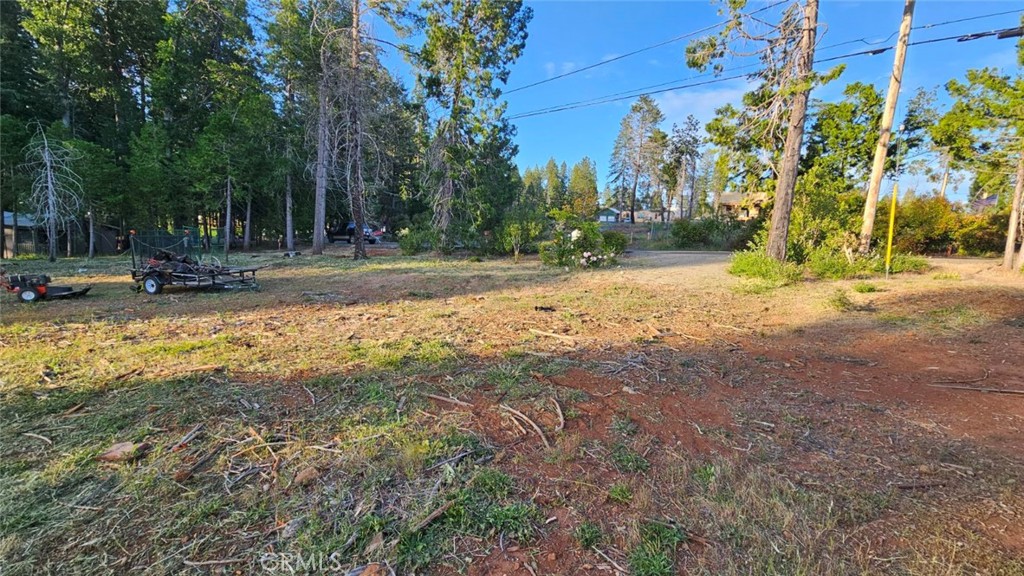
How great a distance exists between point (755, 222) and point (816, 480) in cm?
2080

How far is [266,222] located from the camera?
25.8m

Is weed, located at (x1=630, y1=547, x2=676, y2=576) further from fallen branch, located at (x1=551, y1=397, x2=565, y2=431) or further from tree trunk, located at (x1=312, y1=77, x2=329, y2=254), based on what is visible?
tree trunk, located at (x1=312, y1=77, x2=329, y2=254)

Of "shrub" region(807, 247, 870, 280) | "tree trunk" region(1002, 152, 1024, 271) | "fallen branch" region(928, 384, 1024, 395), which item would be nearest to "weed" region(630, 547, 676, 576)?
"fallen branch" region(928, 384, 1024, 395)

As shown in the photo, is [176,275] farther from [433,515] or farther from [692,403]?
[692,403]

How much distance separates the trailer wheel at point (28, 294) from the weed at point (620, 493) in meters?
9.75

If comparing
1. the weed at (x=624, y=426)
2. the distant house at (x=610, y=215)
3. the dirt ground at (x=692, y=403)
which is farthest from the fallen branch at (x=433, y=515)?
the distant house at (x=610, y=215)

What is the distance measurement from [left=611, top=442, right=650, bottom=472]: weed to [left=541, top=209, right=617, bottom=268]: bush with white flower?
10.6 m

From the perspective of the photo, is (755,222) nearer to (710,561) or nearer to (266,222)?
(710,561)

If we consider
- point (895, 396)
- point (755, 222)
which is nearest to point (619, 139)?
point (755, 222)

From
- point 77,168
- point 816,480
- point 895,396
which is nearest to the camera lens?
point 816,480

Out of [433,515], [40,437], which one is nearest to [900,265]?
[433,515]

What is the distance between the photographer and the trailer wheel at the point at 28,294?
22.2ft

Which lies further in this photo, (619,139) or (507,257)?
(619,139)

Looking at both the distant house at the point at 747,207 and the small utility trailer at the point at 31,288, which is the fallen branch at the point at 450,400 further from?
the distant house at the point at 747,207
